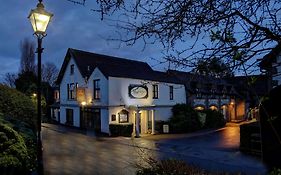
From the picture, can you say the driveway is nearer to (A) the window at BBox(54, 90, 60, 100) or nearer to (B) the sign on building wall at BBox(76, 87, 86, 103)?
(B) the sign on building wall at BBox(76, 87, 86, 103)

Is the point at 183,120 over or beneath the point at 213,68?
beneath

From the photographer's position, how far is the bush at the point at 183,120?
105 feet

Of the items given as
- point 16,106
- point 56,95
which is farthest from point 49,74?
point 16,106

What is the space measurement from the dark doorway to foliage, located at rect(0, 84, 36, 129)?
2072 cm

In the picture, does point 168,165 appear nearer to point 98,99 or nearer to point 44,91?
point 98,99

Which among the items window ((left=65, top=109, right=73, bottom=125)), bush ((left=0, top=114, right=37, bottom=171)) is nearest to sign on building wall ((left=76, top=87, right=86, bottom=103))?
window ((left=65, top=109, right=73, bottom=125))

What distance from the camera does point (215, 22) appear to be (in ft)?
11.1

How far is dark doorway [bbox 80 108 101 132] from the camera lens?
31.0m

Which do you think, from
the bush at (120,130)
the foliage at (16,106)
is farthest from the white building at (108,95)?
the foliage at (16,106)

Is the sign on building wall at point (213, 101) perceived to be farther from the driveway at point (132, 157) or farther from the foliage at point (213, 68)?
the foliage at point (213, 68)

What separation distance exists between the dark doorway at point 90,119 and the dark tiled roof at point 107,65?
148 inches

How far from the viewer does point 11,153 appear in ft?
19.8

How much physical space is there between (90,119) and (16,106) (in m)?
23.1

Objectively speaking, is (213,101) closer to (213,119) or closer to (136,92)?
(213,119)
